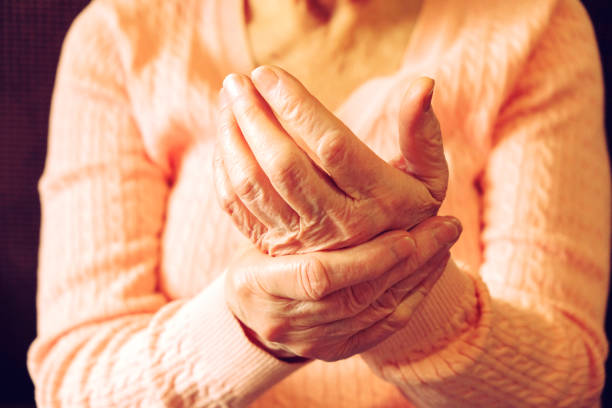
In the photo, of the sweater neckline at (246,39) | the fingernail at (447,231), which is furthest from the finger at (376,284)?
the sweater neckline at (246,39)

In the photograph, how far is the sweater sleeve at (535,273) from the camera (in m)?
0.50

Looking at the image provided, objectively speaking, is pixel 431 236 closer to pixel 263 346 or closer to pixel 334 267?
pixel 334 267

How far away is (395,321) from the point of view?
A: 45 cm

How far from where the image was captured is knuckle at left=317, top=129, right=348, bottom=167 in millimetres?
364

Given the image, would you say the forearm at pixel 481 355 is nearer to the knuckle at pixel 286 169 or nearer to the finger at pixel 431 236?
the finger at pixel 431 236

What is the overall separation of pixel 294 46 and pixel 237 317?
0.34 m

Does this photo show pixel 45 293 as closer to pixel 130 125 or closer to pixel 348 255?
pixel 130 125

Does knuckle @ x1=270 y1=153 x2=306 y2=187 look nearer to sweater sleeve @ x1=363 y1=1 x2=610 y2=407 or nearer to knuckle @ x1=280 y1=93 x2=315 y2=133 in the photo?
knuckle @ x1=280 y1=93 x2=315 y2=133

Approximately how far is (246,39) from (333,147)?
0.35 meters

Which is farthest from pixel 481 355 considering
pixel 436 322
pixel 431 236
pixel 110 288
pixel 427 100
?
pixel 110 288

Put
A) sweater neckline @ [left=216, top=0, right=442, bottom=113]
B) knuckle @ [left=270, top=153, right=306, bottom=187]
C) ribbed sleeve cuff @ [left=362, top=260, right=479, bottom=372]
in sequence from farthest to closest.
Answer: sweater neckline @ [left=216, top=0, right=442, bottom=113]
ribbed sleeve cuff @ [left=362, top=260, right=479, bottom=372]
knuckle @ [left=270, top=153, right=306, bottom=187]

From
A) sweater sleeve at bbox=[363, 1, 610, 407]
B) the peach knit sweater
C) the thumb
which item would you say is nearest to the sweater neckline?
the peach knit sweater

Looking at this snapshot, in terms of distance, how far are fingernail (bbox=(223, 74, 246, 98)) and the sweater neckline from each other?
0.26m

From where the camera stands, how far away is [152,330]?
0.57 m
